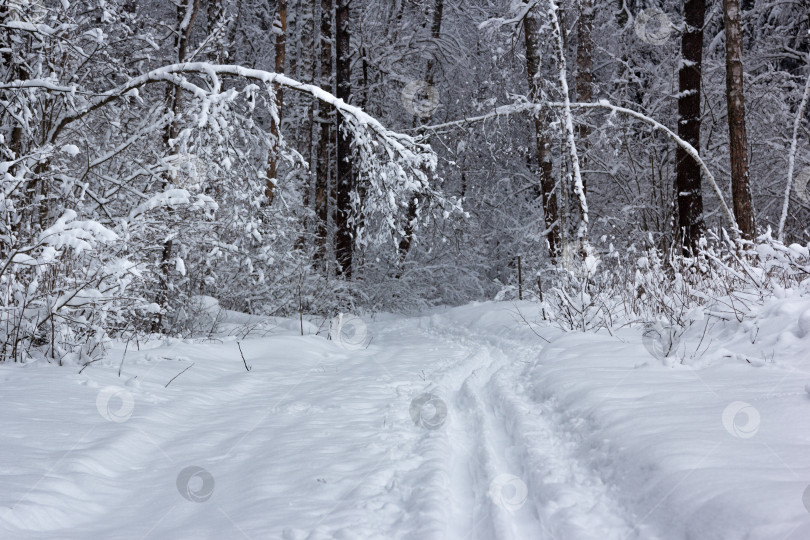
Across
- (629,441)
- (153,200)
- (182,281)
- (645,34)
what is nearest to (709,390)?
(629,441)

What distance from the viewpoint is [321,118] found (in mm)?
13492

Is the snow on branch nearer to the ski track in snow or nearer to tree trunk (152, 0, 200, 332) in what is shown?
tree trunk (152, 0, 200, 332)

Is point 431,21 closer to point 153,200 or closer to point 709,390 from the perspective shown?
point 153,200

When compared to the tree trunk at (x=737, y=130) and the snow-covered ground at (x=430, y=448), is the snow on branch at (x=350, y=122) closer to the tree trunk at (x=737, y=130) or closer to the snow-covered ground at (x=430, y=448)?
the snow-covered ground at (x=430, y=448)

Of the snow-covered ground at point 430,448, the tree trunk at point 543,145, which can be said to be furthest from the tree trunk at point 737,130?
the tree trunk at point 543,145

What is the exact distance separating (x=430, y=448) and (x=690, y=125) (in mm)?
9242

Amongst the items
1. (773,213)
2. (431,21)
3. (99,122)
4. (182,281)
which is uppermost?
(431,21)

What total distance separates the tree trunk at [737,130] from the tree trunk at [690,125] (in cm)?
124

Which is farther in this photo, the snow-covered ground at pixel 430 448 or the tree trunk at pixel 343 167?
the tree trunk at pixel 343 167

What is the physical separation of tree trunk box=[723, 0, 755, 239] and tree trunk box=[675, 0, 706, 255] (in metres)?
1.24

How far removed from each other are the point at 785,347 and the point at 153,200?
5789 mm

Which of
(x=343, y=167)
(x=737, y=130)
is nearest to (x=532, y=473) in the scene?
(x=737, y=130)

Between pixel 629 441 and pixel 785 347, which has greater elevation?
pixel 785 347

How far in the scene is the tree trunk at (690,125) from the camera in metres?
9.45
